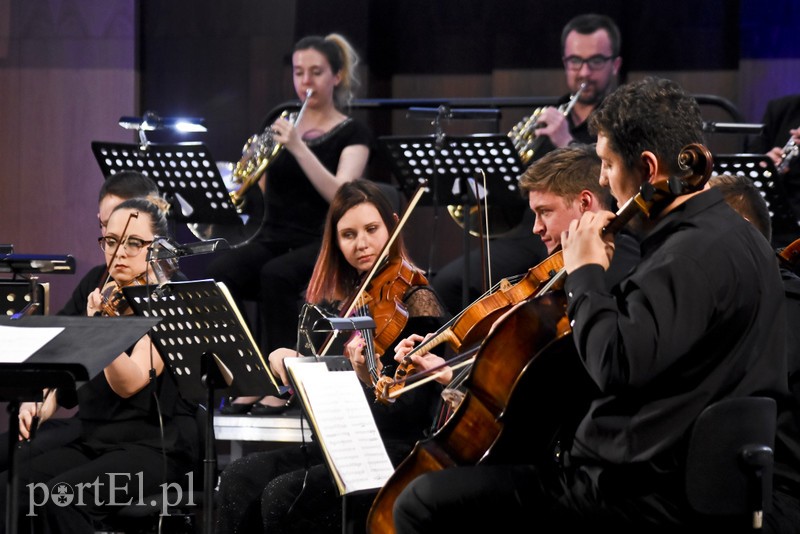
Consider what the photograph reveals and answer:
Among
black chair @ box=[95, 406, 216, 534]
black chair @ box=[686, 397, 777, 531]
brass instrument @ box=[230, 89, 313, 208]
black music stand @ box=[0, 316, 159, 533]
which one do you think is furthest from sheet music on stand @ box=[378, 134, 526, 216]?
black chair @ box=[686, 397, 777, 531]

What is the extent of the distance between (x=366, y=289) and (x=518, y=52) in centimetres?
305

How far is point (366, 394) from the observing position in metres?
3.64

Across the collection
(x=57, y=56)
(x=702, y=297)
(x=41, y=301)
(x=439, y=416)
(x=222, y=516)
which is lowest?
(x=222, y=516)

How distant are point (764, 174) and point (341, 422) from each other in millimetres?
2252

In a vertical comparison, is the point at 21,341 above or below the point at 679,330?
below

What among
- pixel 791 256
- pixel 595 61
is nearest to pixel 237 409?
pixel 595 61

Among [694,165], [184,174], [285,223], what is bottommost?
[285,223]

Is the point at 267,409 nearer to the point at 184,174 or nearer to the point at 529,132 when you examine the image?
the point at 184,174

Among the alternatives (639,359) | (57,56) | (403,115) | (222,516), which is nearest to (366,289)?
→ (222,516)

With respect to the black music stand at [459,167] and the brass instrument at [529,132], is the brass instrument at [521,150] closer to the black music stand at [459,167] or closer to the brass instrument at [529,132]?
the brass instrument at [529,132]

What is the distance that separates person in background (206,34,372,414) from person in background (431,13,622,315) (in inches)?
26.1

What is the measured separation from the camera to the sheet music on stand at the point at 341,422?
9.61 ft

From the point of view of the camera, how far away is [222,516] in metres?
3.74

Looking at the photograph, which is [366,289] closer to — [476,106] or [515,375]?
[515,375]
